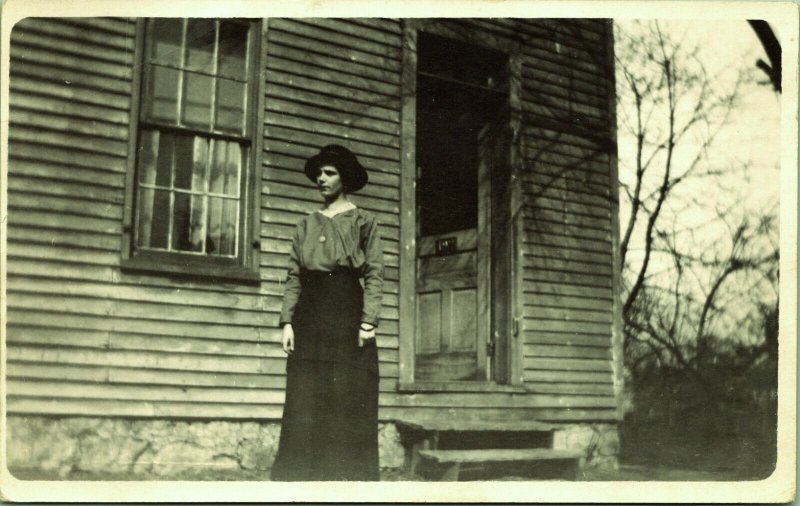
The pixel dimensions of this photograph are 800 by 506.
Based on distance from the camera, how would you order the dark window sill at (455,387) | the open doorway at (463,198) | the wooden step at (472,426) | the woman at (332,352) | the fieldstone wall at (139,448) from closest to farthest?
the fieldstone wall at (139,448) → the woman at (332,352) → the wooden step at (472,426) → the dark window sill at (455,387) → the open doorway at (463,198)

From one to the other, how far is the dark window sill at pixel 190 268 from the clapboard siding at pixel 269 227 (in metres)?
0.05

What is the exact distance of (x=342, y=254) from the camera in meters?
4.40

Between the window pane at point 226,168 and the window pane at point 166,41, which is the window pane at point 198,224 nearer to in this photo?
the window pane at point 226,168

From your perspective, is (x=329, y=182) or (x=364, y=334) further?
(x=329, y=182)

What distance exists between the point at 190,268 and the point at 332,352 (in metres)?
1.05

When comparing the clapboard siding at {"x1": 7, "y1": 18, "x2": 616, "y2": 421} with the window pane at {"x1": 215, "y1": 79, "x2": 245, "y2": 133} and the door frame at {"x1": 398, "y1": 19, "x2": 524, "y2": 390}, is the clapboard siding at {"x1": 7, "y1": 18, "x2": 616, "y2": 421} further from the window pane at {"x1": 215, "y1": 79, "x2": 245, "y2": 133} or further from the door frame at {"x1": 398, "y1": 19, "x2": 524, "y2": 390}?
the window pane at {"x1": 215, "y1": 79, "x2": 245, "y2": 133}

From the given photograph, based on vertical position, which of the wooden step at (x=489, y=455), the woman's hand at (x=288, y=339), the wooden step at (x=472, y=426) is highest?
the woman's hand at (x=288, y=339)

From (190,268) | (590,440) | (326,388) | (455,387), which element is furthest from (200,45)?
(590,440)

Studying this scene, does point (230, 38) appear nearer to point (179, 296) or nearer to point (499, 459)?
point (179, 296)

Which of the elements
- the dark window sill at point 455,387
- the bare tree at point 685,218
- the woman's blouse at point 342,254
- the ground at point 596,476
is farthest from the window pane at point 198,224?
the bare tree at point 685,218

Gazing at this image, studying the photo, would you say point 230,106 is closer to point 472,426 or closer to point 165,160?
point 165,160

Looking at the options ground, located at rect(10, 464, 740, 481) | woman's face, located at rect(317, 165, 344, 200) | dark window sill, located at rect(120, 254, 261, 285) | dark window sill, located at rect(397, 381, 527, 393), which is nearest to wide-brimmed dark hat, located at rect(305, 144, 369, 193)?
woman's face, located at rect(317, 165, 344, 200)

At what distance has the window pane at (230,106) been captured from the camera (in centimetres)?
498

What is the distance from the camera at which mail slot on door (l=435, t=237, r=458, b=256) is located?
6599 mm
